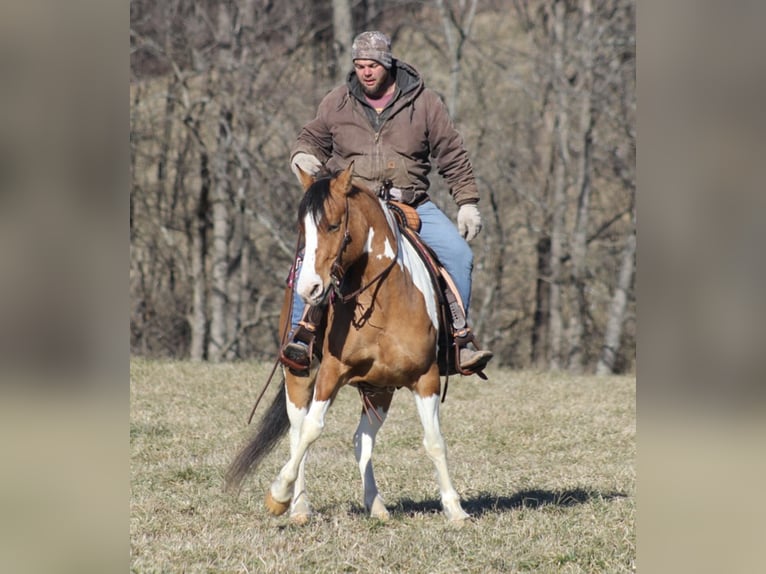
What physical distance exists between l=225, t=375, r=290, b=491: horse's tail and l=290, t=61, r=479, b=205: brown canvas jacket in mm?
1519

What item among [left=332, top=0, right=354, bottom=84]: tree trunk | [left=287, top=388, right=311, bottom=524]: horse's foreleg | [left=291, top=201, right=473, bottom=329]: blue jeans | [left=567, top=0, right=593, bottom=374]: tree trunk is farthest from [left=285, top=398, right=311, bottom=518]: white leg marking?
[left=332, top=0, right=354, bottom=84]: tree trunk

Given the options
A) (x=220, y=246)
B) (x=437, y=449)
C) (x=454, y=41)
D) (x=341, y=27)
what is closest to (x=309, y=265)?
(x=437, y=449)

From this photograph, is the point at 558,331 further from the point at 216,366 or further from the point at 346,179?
the point at 346,179

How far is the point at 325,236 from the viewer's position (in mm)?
5500

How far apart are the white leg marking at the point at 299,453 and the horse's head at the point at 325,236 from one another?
76 cm

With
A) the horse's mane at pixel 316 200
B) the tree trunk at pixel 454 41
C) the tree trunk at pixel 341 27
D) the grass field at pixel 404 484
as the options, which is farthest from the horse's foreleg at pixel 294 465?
the tree trunk at pixel 341 27

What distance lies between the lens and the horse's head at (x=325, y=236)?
17.6 feet

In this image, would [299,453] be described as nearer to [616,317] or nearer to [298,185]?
[298,185]

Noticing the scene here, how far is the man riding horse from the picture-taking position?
254 inches

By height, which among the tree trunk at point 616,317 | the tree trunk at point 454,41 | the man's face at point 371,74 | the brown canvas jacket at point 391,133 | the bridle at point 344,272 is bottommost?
A: the tree trunk at point 616,317

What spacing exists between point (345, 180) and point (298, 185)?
16.0 meters

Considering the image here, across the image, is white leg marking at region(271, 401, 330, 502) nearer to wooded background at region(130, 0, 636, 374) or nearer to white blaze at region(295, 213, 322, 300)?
white blaze at region(295, 213, 322, 300)

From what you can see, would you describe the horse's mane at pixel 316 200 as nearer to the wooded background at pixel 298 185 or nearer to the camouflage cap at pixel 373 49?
the camouflage cap at pixel 373 49
